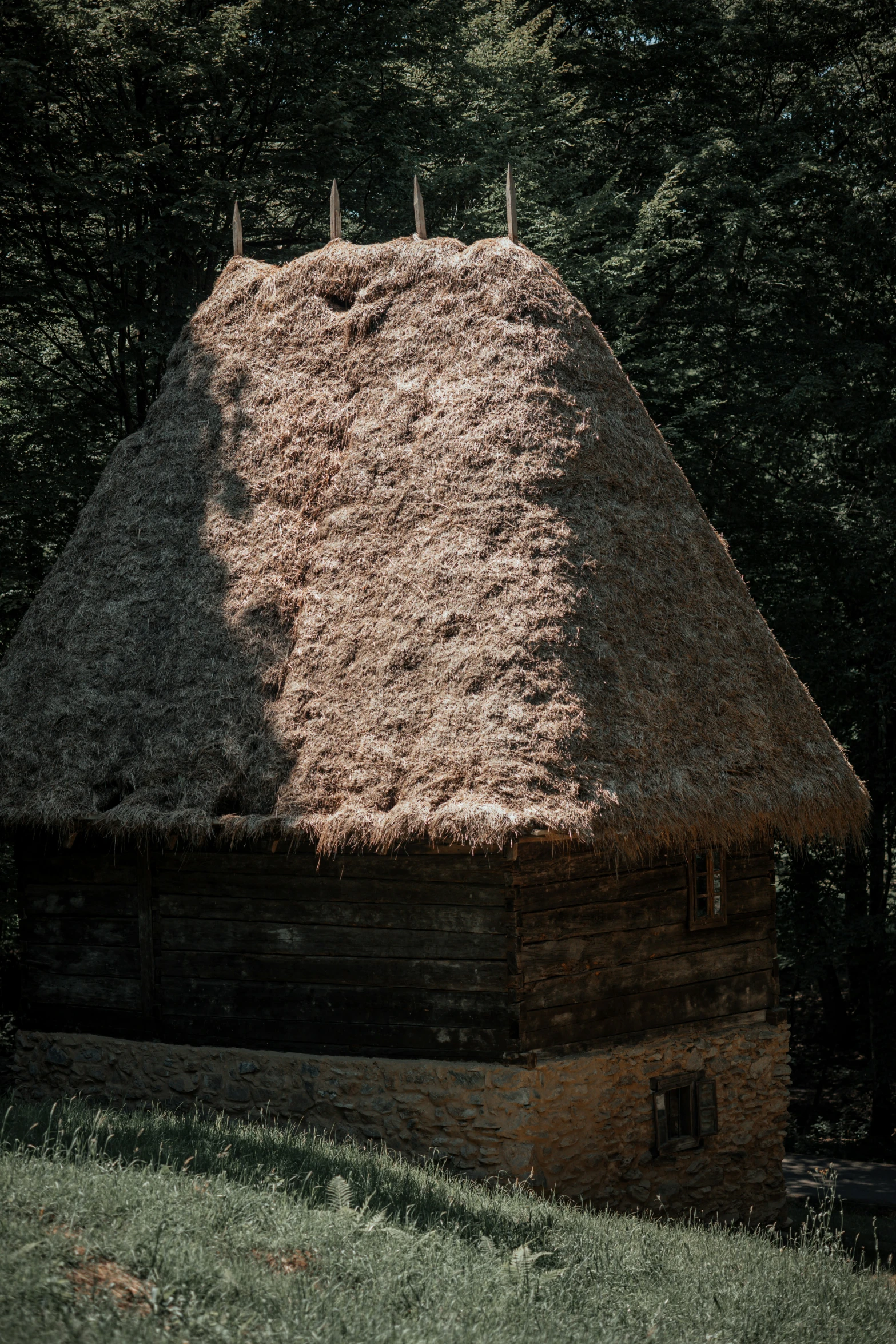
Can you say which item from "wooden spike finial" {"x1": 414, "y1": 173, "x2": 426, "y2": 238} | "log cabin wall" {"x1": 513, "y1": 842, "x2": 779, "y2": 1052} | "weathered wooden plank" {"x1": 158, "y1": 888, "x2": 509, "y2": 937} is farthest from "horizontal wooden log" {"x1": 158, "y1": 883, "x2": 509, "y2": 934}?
"wooden spike finial" {"x1": 414, "y1": 173, "x2": 426, "y2": 238}

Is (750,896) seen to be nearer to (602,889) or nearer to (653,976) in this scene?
(653,976)

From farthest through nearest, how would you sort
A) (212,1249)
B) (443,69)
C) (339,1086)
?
(443,69) < (339,1086) < (212,1249)

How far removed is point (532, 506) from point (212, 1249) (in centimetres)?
625

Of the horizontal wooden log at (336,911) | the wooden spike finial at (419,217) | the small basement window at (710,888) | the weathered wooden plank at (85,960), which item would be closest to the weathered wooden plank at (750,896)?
the small basement window at (710,888)

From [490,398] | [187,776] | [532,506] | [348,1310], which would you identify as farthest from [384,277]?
[348,1310]

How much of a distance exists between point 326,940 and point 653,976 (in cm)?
271

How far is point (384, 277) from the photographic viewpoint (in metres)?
12.2

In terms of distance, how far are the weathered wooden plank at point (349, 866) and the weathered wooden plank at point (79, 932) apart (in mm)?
650

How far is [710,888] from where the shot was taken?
35.0ft

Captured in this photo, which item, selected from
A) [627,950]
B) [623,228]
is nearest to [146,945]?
[627,950]

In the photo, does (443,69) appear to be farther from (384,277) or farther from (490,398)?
(490,398)

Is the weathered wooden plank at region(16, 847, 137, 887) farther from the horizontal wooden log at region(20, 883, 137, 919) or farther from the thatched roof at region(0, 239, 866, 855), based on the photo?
the thatched roof at region(0, 239, 866, 855)

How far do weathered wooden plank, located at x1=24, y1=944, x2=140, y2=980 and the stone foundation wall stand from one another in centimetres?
57

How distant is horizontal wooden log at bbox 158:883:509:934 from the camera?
939 cm
